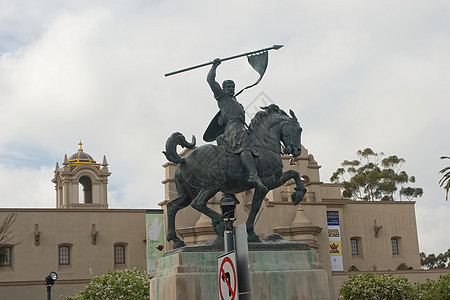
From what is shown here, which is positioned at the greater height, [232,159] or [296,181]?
[232,159]

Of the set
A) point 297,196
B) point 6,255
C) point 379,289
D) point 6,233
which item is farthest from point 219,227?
point 6,255

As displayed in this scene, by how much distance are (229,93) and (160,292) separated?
4.02 m

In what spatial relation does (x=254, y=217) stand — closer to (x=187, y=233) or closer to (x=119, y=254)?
(x=187, y=233)

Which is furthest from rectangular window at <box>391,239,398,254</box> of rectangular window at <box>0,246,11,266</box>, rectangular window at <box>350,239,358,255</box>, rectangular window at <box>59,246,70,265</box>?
rectangular window at <box>0,246,11,266</box>

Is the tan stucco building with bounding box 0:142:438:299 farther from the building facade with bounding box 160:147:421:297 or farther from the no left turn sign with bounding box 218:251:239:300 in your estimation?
the no left turn sign with bounding box 218:251:239:300

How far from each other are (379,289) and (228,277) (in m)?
28.6

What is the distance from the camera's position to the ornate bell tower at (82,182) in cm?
5859

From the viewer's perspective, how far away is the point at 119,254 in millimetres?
45500

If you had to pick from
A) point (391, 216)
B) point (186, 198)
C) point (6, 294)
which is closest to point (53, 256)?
point (6, 294)

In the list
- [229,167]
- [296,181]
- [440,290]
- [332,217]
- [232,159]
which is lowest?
[440,290]

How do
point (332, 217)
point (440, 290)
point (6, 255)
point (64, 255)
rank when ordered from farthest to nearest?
point (332, 217) < point (64, 255) < point (6, 255) < point (440, 290)

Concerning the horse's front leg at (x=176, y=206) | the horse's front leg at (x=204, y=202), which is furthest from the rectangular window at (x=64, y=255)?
the horse's front leg at (x=204, y=202)

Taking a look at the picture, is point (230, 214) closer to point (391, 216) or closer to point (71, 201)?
point (391, 216)

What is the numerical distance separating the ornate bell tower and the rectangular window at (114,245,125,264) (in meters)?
12.2
